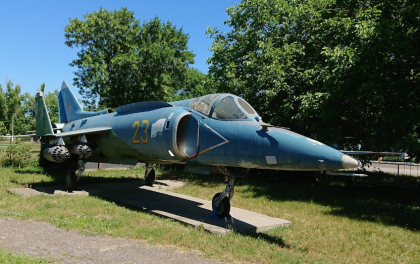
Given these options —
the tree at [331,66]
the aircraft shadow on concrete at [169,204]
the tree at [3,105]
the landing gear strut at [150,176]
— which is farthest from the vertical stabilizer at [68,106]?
the tree at [3,105]

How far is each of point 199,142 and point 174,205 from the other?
2707 millimetres

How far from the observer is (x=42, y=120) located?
12469 mm

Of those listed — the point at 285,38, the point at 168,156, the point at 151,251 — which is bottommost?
the point at 151,251

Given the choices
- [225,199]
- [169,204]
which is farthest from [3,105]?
[225,199]

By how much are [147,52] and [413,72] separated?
20975 millimetres

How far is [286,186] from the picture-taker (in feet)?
46.9

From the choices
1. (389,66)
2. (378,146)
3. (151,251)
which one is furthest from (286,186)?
(151,251)

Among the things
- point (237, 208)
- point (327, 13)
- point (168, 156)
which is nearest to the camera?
point (168, 156)

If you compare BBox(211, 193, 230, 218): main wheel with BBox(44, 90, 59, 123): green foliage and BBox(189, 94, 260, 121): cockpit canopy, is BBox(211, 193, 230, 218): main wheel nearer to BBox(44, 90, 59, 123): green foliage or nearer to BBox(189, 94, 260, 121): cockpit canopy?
BBox(189, 94, 260, 121): cockpit canopy

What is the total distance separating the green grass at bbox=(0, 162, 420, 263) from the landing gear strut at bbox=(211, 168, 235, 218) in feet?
3.79

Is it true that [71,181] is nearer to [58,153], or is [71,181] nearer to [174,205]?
[58,153]

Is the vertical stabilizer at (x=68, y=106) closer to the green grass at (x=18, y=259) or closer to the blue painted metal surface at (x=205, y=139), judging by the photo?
the blue painted metal surface at (x=205, y=139)

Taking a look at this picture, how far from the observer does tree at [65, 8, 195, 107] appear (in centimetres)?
2781

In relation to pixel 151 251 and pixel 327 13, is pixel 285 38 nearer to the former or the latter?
pixel 327 13
